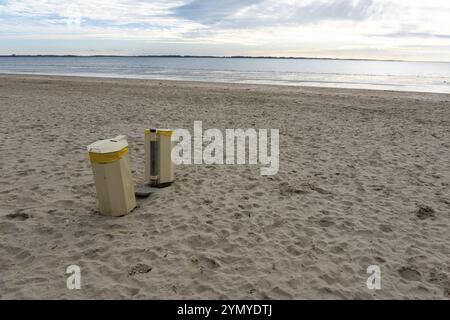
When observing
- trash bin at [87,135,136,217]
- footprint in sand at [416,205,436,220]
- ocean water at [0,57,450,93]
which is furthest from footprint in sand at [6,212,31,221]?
ocean water at [0,57,450,93]

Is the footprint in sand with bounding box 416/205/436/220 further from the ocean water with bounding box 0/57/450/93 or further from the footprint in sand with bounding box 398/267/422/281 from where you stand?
the ocean water with bounding box 0/57/450/93

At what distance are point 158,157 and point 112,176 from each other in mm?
1258

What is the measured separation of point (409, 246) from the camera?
4.02 m

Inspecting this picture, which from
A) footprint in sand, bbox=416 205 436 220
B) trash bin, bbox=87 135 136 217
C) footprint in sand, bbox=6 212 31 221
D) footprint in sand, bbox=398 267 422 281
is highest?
trash bin, bbox=87 135 136 217

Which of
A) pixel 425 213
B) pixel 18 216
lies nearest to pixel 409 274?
pixel 425 213

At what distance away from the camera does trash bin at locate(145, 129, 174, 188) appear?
5.21 meters

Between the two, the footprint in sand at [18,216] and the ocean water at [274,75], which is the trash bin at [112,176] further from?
the ocean water at [274,75]

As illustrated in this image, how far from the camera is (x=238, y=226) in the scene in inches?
173

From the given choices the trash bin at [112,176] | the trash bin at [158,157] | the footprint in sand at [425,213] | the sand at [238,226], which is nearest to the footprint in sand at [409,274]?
the sand at [238,226]

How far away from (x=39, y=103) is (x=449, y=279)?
14460 mm

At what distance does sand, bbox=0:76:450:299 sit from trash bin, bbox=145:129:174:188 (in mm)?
221

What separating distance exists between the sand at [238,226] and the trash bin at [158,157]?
0.22 meters

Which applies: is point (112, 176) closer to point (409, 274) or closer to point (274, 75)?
point (409, 274)
